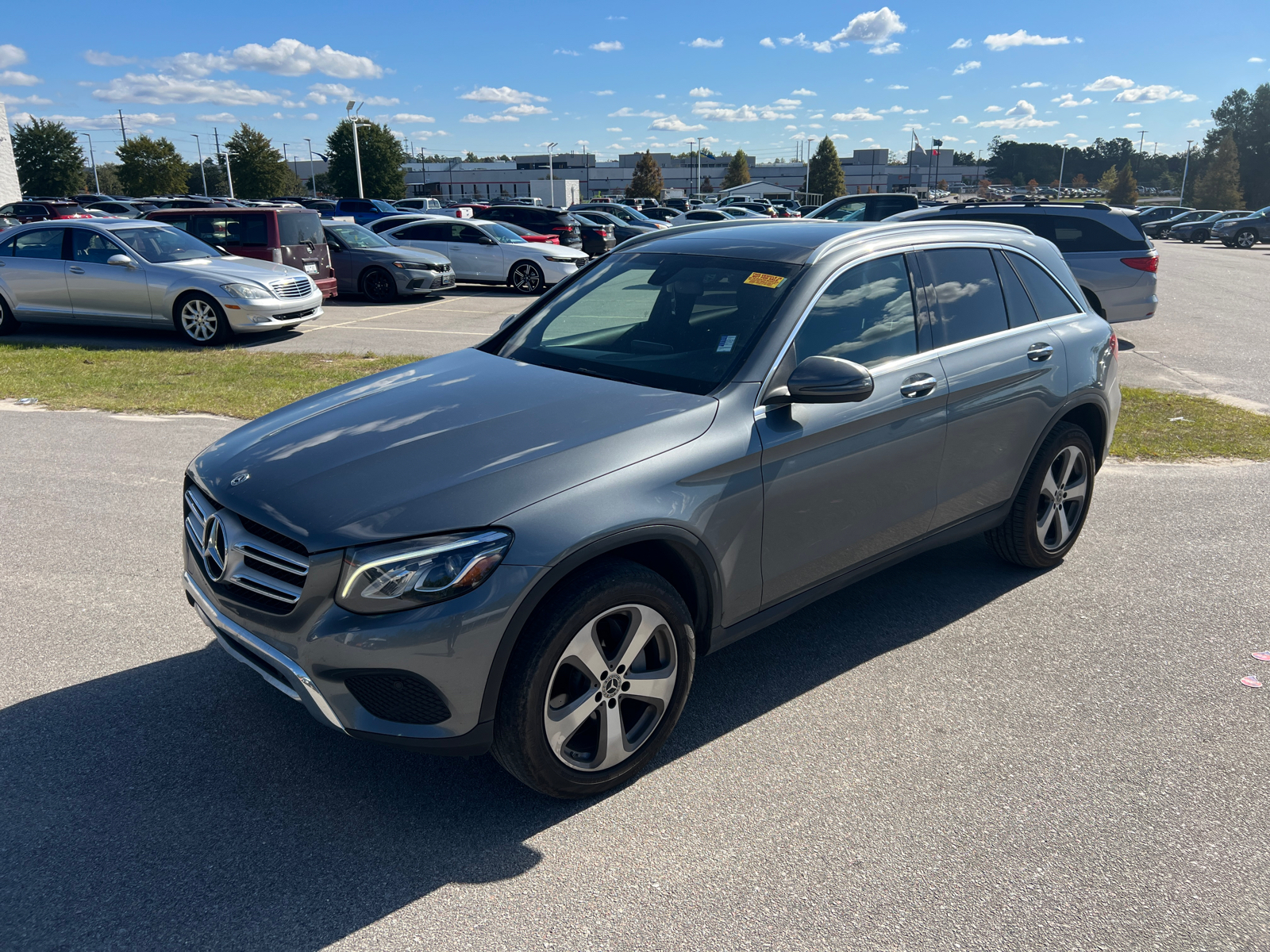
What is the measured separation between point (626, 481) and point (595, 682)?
2.15 ft

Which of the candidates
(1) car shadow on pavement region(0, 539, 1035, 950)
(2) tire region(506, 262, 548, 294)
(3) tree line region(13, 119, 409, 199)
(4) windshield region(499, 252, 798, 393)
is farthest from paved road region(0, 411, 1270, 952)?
(3) tree line region(13, 119, 409, 199)

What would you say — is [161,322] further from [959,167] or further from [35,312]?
[959,167]

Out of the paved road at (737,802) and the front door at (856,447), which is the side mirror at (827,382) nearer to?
the front door at (856,447)

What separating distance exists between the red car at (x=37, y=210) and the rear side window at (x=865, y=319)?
3216 centimetres

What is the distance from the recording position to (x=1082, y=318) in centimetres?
501

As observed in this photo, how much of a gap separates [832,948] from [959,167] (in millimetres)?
177108

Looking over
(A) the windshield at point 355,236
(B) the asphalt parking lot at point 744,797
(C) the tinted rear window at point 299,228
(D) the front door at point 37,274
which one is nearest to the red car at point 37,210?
(A) the windshield at point 355,236

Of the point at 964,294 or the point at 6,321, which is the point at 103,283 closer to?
the point at 6,321

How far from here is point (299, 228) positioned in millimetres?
15477

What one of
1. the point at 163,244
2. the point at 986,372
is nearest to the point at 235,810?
the point at 986,372

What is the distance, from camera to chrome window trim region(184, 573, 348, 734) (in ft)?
8.96

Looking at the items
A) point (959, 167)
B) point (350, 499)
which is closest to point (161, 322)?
point (350, 499)

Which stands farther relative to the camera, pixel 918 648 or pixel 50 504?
pixel 50 504

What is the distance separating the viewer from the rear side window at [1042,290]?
15.6 feet
